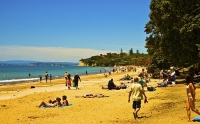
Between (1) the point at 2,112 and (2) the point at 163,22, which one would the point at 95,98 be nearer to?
(1) the point at 2,112

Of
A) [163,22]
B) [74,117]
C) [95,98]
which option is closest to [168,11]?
[163,22]

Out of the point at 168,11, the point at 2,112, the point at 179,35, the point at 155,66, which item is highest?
the point at 168,11

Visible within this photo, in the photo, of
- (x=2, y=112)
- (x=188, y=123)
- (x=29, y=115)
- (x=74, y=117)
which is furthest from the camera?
(x=2, y=112)

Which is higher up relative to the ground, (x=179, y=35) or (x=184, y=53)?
(x=179, y=35)

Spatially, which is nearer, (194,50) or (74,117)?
(74,117)

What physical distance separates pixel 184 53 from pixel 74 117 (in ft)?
53.5

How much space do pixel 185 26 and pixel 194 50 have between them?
8.21 ft

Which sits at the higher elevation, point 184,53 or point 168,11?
point 168,11

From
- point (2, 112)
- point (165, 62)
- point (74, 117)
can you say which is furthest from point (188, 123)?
point (165, 62)

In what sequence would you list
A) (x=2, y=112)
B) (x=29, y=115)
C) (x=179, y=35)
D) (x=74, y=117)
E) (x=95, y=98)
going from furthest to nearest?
(x=179, y=35), (x=95, y=98), (x=2, y=112), (x=29, y=115), (x=74, y=117)

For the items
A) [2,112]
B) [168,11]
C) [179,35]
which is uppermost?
[168,11]

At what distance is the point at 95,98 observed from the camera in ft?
69.2

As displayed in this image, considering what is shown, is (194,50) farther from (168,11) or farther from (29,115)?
(29,115)

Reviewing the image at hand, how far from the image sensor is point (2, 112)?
16.5 meters
